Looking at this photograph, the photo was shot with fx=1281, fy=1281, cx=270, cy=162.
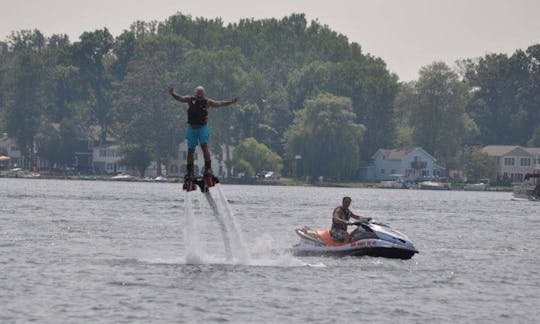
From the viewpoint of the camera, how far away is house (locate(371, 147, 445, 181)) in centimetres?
19000

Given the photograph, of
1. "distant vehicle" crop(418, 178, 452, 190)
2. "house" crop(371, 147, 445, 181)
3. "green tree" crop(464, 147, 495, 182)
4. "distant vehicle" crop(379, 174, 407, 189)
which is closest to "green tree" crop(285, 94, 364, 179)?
"distant vehicle" crop(379, 174, 407, 189)

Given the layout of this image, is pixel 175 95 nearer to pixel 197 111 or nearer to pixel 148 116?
pixel 197 111

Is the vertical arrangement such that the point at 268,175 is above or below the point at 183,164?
Result: below

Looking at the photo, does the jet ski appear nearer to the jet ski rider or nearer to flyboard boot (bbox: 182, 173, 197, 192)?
the jet ski rider

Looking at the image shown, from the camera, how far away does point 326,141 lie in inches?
6609

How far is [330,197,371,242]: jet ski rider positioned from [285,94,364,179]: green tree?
12160 centimetres

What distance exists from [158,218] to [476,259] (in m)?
29.9

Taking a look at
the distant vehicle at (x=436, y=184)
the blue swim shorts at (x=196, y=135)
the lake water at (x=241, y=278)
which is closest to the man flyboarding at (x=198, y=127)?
the blue swim shorts at (x=196, y=135)

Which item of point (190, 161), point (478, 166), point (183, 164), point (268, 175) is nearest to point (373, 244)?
point (190, 161)

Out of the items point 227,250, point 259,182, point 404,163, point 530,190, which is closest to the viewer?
point 227,250

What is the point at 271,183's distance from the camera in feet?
586

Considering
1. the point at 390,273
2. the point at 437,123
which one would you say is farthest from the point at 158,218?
the point at 437,123

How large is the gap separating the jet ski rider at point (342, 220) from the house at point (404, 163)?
143m

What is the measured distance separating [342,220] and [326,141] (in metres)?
123
